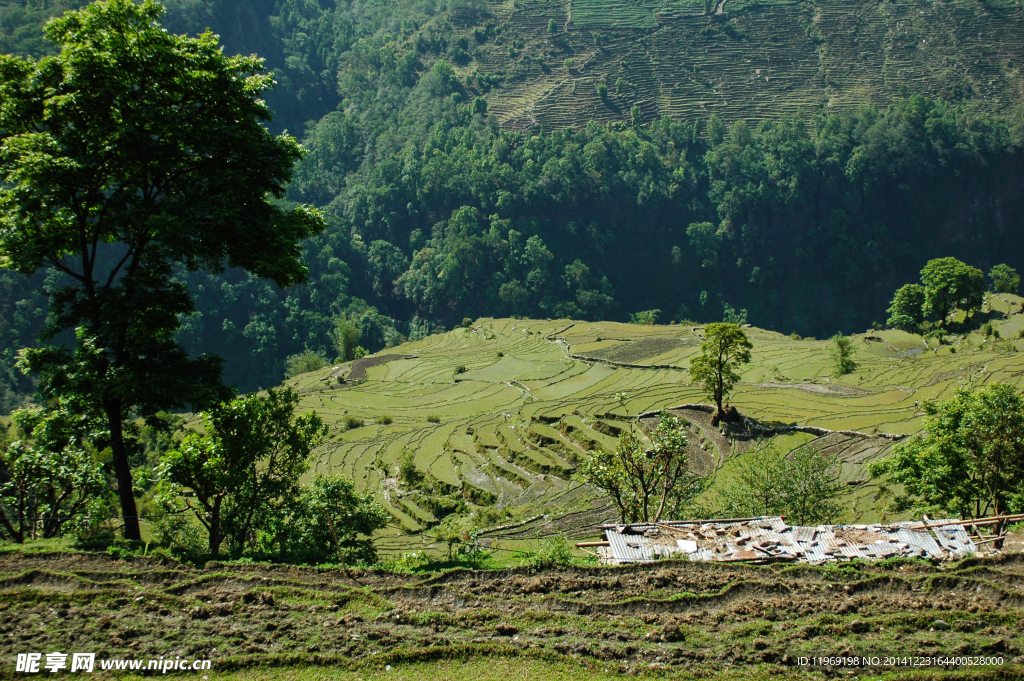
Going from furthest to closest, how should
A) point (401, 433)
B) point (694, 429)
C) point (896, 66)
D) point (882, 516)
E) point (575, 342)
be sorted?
1. point (896, 66)
2. point (575, 342)
3. point (401, 433)
4. point (694, 429)
5. point (882, 516)

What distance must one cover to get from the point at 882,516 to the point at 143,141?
28.7 meters

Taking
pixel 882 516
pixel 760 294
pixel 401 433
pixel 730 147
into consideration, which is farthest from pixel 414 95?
pixel 882 516

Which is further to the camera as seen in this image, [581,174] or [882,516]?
[581,174]

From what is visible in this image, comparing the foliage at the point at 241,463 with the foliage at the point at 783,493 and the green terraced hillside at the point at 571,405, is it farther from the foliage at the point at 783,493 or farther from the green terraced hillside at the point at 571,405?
the foliage at the point at 783,493

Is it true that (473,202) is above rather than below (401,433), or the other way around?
above

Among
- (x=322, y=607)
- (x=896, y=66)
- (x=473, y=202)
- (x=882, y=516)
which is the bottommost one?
(x=882, y=516)

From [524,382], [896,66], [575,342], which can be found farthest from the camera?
[896,66]

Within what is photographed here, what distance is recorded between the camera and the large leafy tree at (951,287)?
74312 millimetres

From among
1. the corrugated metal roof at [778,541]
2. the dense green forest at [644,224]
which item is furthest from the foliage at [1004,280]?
the corrugated metal roof at [778,541]

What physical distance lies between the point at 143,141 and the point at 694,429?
3696cm

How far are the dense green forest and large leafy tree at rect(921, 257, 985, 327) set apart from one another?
42.6m

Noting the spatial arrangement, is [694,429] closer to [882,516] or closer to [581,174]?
[882,516]

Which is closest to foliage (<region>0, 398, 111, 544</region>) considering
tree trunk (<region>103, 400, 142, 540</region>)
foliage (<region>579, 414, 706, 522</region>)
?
tree trunk (<region>103, 400, 142, 540</region>)

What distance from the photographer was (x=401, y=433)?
171ft
